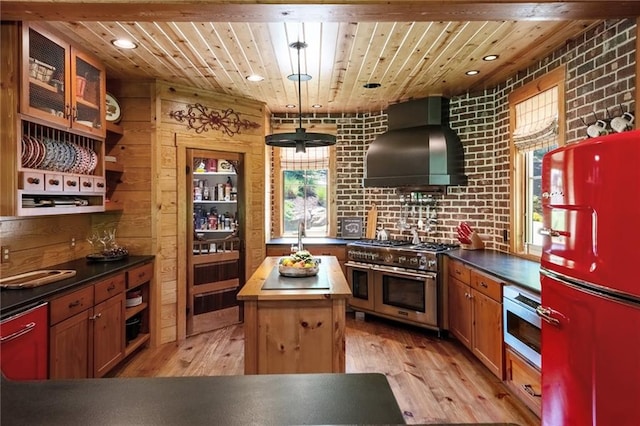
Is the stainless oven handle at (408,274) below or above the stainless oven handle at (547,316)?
below

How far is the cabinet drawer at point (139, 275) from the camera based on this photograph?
347 cm

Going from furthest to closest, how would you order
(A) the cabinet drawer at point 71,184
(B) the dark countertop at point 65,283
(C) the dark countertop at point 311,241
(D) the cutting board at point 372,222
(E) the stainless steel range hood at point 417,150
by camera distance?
(D) the cutting board at point 372,222
(C) the dark countertop at point 311,241
(E) the stainless steel range hood at point 417,150
(A) the cabinet drawer at point 71,184
(B) the dark countertop at point 65,283

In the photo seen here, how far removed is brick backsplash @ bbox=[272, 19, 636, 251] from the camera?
2.66 meters

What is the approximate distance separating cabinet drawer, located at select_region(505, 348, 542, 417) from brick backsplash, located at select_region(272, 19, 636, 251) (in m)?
1.47

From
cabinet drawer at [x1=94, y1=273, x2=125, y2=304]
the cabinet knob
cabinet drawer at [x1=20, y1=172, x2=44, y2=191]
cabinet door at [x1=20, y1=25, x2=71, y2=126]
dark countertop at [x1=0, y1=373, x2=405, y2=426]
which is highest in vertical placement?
cabinet door at [x1=20, y1=25, x2=71, y2=126]

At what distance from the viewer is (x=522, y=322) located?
8.80 ft

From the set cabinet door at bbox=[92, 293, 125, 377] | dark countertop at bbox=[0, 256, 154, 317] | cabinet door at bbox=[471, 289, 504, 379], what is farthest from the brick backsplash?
cabinet door at bbox=[92, 293, 125, 377]

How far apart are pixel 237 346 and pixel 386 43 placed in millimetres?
3122

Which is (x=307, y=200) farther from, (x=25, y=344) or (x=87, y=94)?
(x=25, y=344)

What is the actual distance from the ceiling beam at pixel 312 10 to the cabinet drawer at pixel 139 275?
6.81 feet

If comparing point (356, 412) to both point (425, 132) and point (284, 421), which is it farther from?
point (425, 132)

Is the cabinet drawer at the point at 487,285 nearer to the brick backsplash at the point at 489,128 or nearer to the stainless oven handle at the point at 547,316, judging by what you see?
the brick backsplash at the point at 489,128

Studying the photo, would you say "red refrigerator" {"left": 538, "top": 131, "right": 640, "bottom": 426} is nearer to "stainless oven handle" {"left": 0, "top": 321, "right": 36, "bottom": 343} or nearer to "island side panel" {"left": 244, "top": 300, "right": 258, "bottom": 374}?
"island side panel" {"left": 244, "top": 300, "right": 258, "bottom": 374}

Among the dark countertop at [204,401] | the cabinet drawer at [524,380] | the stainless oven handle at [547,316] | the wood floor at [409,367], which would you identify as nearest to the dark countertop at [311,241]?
the wood floor at [409,367]
